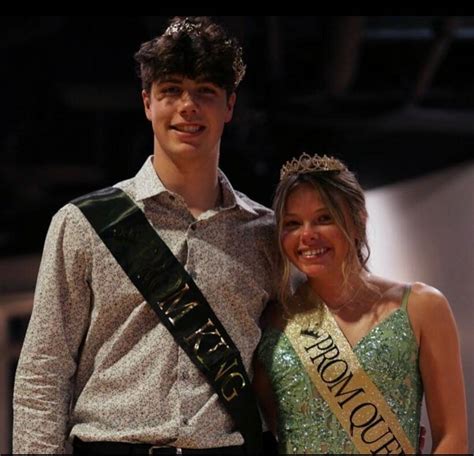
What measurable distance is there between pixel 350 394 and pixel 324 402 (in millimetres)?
60

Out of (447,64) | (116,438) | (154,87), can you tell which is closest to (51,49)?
(447,64)

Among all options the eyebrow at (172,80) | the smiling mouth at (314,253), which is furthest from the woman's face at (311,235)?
the eyebrow at (172,80)

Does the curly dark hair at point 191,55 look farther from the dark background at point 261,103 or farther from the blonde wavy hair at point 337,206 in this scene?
the dark background at point 261,103

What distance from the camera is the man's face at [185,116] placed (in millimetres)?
2156

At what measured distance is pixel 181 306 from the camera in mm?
2096

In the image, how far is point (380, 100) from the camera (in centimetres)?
529

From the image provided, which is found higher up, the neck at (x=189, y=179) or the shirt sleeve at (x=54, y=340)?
the neck at (x=189, y=179)

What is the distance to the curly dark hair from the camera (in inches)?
85.2

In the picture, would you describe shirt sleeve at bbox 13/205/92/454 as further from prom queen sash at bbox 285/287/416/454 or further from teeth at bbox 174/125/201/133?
prom queen sash at bbox 285/287/416/454

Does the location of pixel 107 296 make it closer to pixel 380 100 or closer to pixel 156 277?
pixel 156 277

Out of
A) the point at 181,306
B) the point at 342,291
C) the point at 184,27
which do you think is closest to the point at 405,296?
the point at 342,291

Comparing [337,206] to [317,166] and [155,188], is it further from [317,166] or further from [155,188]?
[155,188]

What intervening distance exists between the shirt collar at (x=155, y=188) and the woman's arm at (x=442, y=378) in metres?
0.48

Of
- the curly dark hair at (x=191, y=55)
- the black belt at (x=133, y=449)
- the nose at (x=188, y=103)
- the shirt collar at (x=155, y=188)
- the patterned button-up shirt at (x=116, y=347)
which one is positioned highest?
the curly dark hair at (x=191, y=55)
